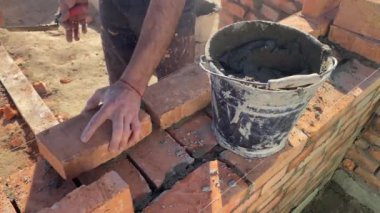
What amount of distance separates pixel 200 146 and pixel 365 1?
134 centimetres

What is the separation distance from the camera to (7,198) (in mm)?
1516

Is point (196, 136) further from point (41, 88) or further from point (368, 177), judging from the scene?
point (41, 88)

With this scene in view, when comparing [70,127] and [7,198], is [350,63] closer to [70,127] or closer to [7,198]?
[70,127]

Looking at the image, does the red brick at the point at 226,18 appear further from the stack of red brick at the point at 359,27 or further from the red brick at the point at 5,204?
the red brick at the point at 5,204

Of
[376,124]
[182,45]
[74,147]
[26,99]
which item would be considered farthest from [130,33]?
[376,124]

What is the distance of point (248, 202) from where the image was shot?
1859mm

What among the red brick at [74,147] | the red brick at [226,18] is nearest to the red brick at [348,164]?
the red brick at [226,18]

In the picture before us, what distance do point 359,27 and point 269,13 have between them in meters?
1.31

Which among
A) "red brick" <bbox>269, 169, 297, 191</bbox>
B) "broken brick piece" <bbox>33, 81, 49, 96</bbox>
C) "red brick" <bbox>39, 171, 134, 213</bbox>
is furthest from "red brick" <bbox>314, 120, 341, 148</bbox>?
"broken brick piece" <bbox>33, 81, 49, 96</bbox>

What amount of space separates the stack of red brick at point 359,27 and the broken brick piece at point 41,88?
237 cm

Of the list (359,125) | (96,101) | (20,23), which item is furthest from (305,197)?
(20,23)

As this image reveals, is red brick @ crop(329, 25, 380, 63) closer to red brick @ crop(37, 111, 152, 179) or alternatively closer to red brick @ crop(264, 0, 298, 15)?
red brick @ crop(264, 0, 298, 15)

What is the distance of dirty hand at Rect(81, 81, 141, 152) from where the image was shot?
1528 millimetres

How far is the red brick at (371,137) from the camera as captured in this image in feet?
9.11
